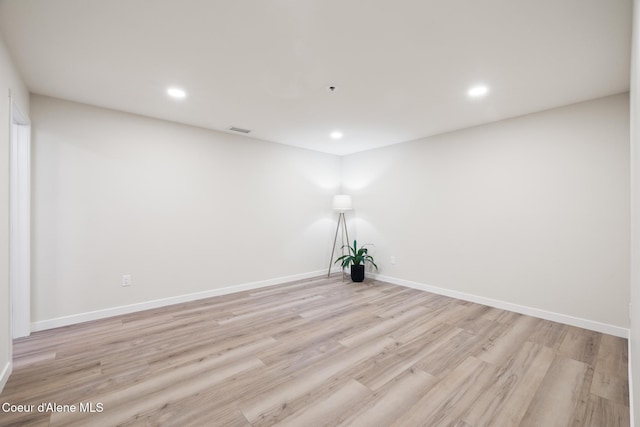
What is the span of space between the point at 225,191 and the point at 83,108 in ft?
5.93

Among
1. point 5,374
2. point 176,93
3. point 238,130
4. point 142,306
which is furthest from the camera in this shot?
point 238,130

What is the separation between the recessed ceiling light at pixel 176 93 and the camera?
2.75 metres

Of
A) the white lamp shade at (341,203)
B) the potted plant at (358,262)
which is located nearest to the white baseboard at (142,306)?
the potted plant at (358,262)

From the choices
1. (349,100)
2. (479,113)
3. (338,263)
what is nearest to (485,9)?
(349,100)

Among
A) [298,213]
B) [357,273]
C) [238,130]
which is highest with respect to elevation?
[238,130]

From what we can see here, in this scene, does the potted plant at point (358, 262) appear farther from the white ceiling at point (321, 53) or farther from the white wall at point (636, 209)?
the white wall at point (636, 209)

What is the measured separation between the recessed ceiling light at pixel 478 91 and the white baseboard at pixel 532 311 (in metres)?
2.52

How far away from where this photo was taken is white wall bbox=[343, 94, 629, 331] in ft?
9.25

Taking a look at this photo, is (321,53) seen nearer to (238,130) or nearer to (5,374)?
(238,130)

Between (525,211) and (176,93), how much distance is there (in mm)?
4136

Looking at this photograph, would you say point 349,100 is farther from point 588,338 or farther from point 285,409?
point 588,338

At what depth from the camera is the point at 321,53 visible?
2.12m

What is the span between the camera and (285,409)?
172 cm

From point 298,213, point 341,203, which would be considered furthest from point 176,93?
point 341,203
